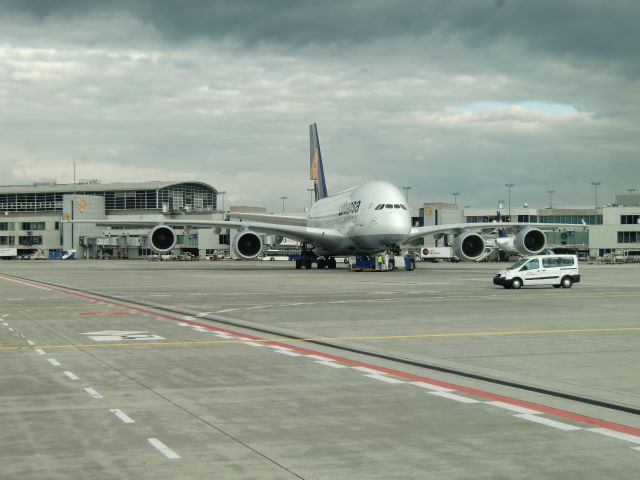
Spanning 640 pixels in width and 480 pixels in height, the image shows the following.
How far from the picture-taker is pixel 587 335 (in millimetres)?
20156

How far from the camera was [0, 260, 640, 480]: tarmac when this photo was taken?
827 centimetres

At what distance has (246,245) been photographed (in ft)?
214

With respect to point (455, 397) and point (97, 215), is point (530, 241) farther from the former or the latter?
point (97, 215)

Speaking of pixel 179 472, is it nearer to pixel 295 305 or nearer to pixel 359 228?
pixel 295 305

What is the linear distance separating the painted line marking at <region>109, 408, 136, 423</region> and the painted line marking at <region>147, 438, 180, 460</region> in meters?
1.12

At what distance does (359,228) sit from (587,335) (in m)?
41.4

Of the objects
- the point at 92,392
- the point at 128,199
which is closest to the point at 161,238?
the point at 92,392

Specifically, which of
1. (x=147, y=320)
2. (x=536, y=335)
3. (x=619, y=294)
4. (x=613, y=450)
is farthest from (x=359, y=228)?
(x=613, y=450)

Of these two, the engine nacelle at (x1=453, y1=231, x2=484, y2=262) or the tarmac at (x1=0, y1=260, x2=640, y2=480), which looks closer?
the tarmac at (x1=0, y1=260, x2=640, y2=480)

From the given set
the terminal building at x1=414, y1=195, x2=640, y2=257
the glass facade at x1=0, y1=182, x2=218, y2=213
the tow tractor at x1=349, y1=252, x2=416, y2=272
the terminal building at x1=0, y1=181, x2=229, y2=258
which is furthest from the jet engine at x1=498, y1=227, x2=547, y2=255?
the glass facade at x1=0, y1=182, x2=218, y2=213

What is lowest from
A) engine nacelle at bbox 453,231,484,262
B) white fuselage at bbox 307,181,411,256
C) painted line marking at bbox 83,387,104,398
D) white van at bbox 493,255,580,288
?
painted line marking at bbox 83,387,104,398

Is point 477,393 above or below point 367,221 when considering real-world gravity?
below

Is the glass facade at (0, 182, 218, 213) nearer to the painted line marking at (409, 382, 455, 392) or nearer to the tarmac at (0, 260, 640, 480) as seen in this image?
the tarmac at (0, 260, 640, 480)

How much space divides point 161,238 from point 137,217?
114 meters
